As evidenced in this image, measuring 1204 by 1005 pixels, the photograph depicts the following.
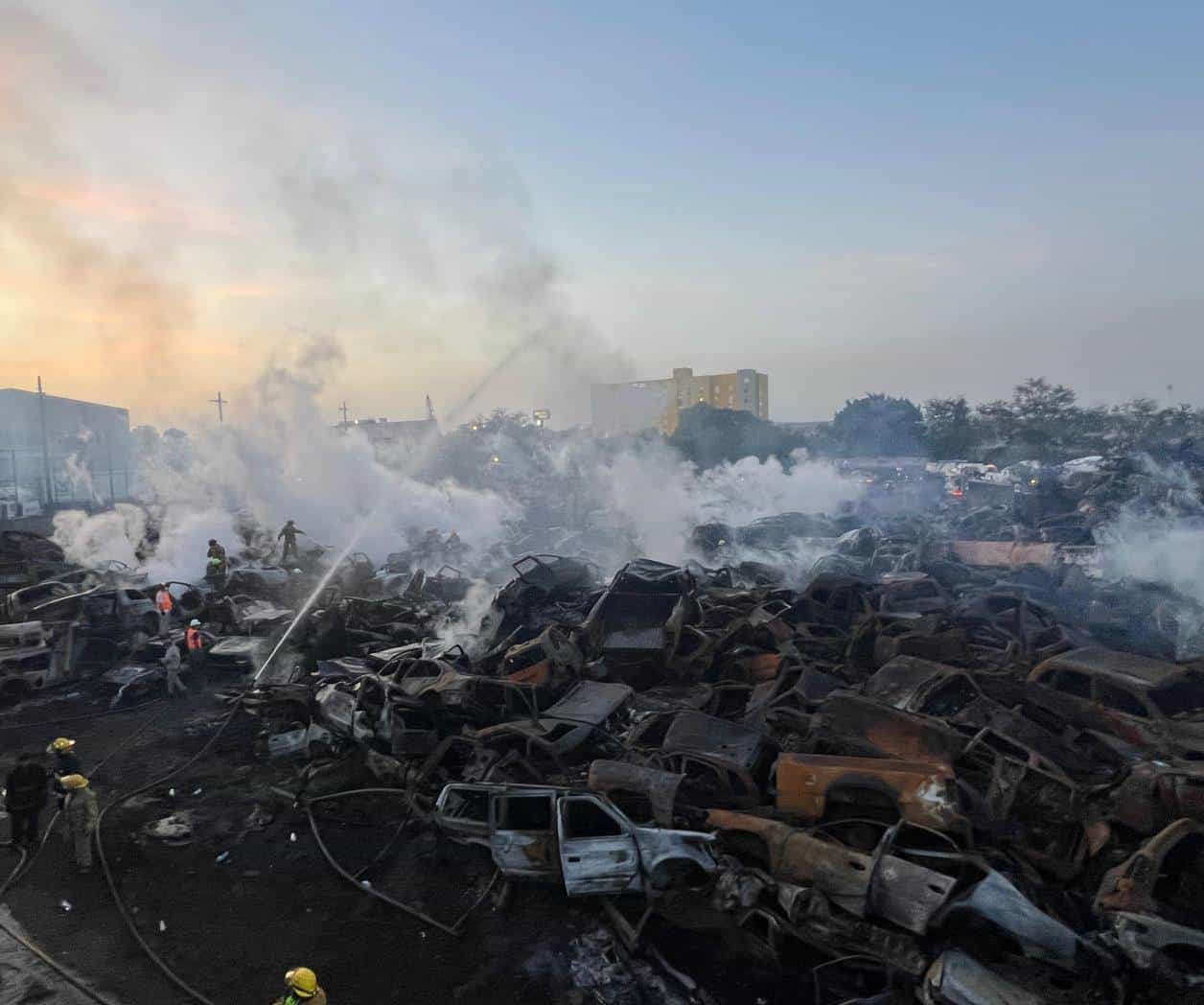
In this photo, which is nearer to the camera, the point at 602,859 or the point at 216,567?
the point at 602,859

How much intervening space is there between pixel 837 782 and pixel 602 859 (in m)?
2.04

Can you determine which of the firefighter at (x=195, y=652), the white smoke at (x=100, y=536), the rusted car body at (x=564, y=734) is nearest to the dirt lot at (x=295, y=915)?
the rusted car body at (x=564, y=734)

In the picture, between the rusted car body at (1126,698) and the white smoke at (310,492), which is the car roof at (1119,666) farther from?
the white smoke at (310,492)

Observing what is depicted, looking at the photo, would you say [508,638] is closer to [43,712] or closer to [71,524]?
[43,712]

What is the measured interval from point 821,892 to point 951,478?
3804 centimetres

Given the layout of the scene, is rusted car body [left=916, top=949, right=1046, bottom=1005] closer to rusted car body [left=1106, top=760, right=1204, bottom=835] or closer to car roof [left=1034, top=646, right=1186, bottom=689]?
rusted car body [left=1106, top=760, right=1204, bottom=835]

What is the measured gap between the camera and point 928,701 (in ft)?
26.0

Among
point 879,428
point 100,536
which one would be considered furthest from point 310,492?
point 879,428

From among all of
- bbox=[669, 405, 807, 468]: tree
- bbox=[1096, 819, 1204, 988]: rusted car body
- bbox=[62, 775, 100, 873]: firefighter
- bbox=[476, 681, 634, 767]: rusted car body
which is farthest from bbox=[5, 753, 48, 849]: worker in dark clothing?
bbox=[669, 405, 807, 468]: tree

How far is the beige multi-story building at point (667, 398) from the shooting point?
152 feet

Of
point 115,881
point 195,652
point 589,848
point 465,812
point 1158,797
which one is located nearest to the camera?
point 1158,797

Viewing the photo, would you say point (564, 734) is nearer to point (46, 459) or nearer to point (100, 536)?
point (100, 536)

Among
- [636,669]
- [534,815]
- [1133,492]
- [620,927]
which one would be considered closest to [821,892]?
[620,927]

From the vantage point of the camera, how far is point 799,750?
25.1 ft
